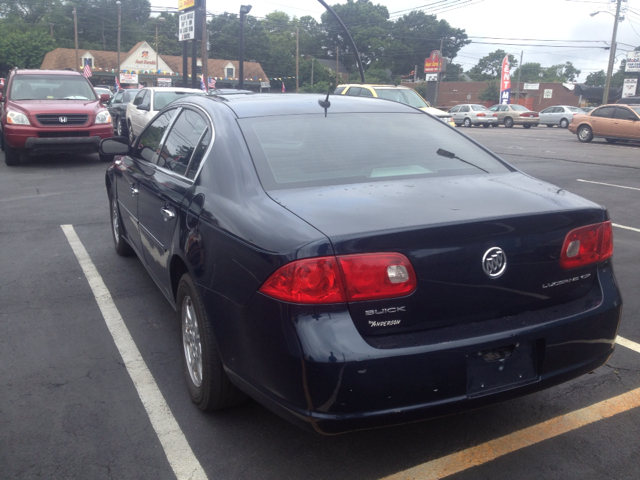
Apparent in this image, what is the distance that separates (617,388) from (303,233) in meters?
2.29

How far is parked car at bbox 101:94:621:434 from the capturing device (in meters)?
2.36

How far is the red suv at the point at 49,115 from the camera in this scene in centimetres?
1196

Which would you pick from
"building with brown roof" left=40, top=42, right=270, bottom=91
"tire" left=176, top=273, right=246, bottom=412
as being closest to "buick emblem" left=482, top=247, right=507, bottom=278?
"tire" left=176, top=273, right=246, bottom=412

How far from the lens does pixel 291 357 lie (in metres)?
2.36

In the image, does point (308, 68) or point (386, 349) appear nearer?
point (386, 349)

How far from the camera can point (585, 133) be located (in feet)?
77.9

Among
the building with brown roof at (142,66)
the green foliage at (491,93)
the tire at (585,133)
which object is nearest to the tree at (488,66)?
the green foliage at (491,93)

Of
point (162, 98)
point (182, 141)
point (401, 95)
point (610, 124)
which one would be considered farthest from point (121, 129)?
point (610, 124)

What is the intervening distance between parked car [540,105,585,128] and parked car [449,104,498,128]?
3.16 metres

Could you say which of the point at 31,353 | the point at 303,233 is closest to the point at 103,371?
the point at 31,353

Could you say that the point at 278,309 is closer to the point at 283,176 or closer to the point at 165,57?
the point at 283,176

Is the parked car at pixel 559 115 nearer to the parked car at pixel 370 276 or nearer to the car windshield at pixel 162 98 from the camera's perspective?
the car windshield at pixel 162 98

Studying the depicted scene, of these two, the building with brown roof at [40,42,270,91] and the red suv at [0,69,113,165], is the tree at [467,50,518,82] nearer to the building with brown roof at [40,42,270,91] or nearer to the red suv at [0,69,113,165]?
the building with brown roof at [40,42,270,91]

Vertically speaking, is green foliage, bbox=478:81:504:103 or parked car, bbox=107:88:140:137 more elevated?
green foliage, bbox=478:81:504:103
